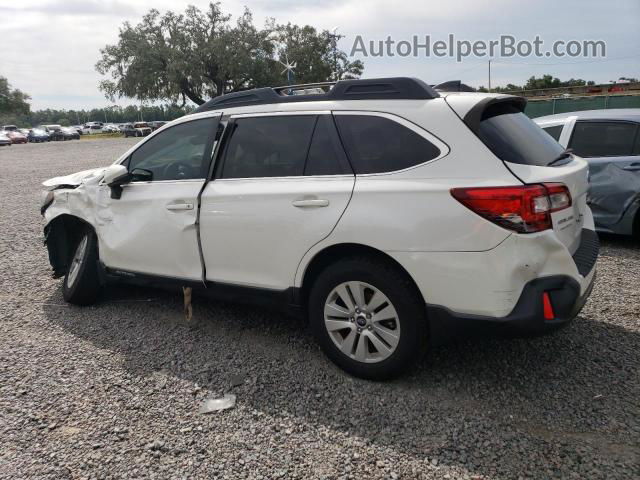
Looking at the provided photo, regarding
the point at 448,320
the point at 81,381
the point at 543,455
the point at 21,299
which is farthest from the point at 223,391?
the point at 21,299

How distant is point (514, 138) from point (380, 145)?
0.78m

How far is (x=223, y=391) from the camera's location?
315 centimetres

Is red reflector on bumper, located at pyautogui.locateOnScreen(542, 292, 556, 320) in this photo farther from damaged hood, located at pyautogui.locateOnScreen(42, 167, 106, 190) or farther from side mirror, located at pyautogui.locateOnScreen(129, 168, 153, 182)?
damaged hood, located at pyautogui.locateOnScreen(42, 167, 106, 190)

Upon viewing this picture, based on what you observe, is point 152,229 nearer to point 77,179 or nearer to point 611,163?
point 77,179

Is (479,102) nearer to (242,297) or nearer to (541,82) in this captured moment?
(242,297)

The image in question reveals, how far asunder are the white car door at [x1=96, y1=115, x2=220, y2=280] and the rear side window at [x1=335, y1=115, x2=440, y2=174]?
1.17 m

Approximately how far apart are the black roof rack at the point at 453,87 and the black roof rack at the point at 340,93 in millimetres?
381

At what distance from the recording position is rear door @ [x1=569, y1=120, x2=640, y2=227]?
5.71 meters

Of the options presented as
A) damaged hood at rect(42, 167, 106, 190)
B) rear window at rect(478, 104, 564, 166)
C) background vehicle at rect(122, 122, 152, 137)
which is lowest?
damaged hood at rect(42, 167, 106, 190)

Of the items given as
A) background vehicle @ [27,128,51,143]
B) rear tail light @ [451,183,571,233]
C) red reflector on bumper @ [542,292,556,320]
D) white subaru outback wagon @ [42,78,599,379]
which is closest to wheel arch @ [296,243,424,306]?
white subaru outback wagon @ [42,78,599,379]

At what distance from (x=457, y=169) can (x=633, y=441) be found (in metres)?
1.64

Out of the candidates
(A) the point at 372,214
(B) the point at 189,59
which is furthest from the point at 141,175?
(B) the point at 189,59

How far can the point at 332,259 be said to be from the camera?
315 centimetres

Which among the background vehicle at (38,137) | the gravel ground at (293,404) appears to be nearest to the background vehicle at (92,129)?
the background vehicle at (38,137)
